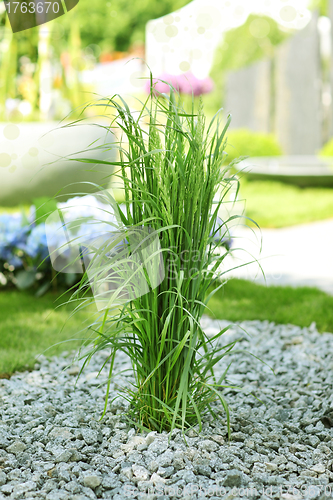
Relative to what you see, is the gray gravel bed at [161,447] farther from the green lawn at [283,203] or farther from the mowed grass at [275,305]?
the green lawn at [283,203]

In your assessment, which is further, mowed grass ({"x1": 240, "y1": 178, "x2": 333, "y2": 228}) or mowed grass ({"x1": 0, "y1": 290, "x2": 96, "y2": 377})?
mowed grass ({"x1": 240, "y1": 178, "x2": 333, "y2": 228})

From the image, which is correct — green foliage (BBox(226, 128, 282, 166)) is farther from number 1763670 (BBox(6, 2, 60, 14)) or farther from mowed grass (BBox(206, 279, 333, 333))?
mowed grass (BBox(206, 279, 333, 333))

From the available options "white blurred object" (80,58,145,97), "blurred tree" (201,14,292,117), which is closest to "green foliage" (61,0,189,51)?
"white blurred object" (80,58,145,97)

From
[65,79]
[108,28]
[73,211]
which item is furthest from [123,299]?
[108,28]

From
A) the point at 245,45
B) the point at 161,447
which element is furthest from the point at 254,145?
the point at 245,45

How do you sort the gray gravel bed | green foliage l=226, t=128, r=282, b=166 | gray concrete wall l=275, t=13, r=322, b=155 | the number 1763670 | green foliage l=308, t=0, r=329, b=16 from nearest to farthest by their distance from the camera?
the gray gravel bed, the number 1763670, green foliage l=226, t=128, r=282, b=166, gray concrete wall l=275, t=13, r=322, b=155, green foliage l=308, t=0, r=329, b=16

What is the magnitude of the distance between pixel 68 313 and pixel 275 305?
1011 millimetres

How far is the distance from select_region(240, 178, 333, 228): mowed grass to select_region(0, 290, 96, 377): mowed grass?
109 inches

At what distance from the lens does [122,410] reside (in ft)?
4.15

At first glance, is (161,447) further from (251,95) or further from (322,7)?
(322,7)

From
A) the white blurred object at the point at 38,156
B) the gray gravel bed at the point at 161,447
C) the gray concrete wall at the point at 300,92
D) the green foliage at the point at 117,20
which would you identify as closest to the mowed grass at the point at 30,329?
the gray gravel bed at the point at 161,447

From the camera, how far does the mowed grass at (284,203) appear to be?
4.75 meters

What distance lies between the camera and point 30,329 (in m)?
1.96

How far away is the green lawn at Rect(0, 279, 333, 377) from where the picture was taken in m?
1.77
